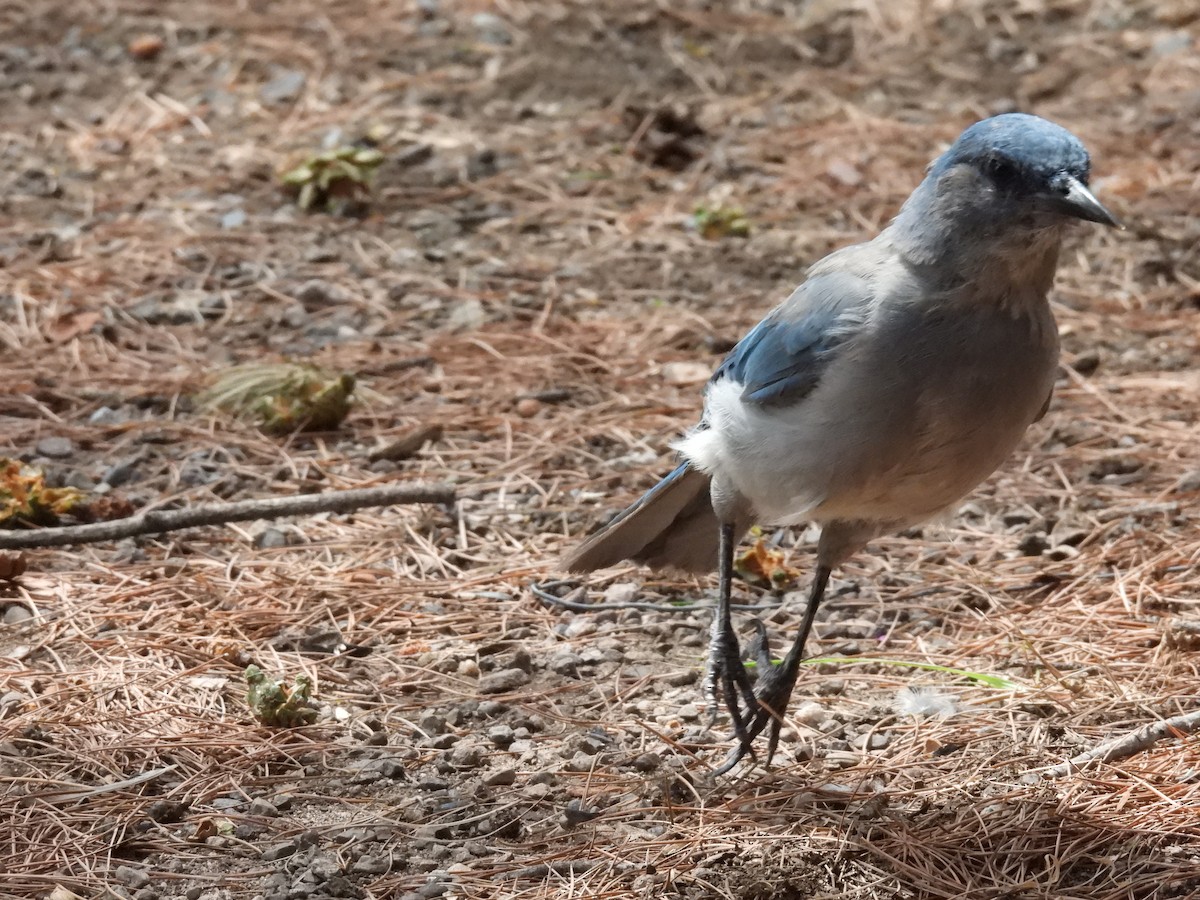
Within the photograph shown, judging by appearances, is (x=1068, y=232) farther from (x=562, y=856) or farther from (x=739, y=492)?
(x=562, y=856)

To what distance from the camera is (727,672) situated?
348cm

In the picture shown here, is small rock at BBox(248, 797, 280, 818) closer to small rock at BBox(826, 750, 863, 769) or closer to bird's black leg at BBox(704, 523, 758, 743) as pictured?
bird's black leg at BBox(704, 523, 758, 743)

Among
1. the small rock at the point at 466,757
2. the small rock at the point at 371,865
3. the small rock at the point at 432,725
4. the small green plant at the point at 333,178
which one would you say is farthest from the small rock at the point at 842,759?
the small green plant at the point at 333,178

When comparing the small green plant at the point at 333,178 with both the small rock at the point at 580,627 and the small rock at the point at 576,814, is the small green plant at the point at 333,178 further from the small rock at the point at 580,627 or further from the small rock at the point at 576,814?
the small rock at the point at 576,814

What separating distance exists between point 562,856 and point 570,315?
3294 mm

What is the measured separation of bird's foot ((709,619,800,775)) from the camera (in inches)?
134

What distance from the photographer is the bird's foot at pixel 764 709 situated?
3.39 m

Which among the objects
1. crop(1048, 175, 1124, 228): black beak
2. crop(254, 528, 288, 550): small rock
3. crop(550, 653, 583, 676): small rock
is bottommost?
crop(254, 528, 288, 550): small rock

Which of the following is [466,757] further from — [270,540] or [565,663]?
[270,540]

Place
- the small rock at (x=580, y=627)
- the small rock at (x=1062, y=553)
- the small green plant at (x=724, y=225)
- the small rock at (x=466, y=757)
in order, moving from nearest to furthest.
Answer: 1. the small rock at (x=466, y=757)
2. the small rock at (x=580, y=627)
3. the small rock at (x=1062, y=553)
4. the small green plant at (x=724, y=225)

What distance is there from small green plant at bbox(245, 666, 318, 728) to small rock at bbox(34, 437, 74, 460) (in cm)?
168

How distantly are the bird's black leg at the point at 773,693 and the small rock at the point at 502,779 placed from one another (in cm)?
50

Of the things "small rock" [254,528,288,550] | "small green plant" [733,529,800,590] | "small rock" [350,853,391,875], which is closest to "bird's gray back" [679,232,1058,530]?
"small green plant" [733,529,800,590]

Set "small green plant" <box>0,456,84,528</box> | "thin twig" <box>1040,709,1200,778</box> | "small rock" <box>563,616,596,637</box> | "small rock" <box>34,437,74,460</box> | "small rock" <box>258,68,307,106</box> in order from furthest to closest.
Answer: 1. "small rock" <box>258,68,307,106</box>
2. "small rock" <box>34,437,74,460</box>
3. "small green plant" <box>0,456,84,528</box>
4. "small rock" <box>563,616,596,637</box>
5. "thin twig" <box>1040,709,1200,778</box>
